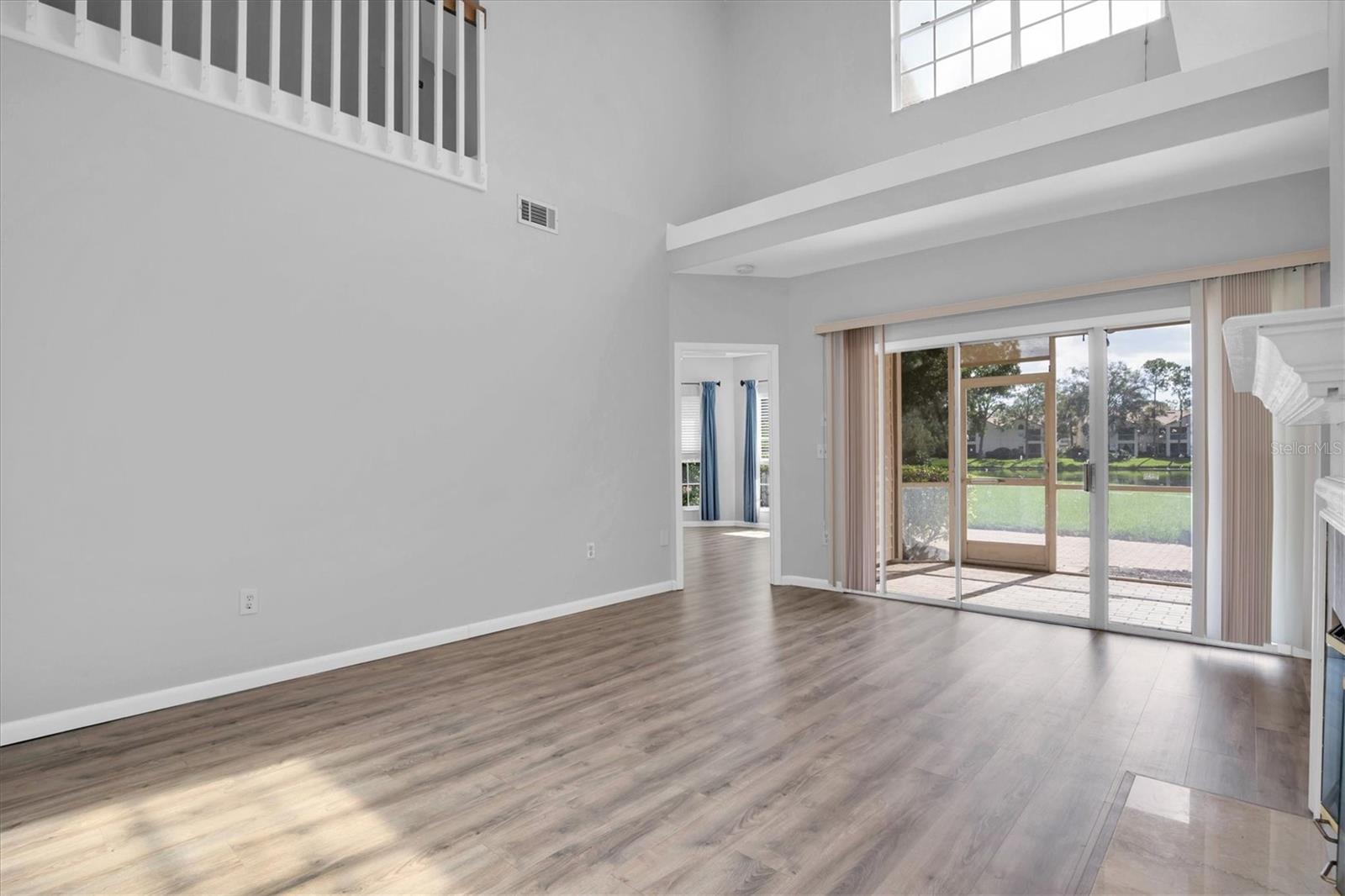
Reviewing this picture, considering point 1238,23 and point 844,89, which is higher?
point 844,89

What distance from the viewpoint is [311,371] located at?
12.9ft

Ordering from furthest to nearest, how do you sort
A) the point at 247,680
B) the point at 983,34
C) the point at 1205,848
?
the point at 983,34, the point at 247,680, the point at 1205,848

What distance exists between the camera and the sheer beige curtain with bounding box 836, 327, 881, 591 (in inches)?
232

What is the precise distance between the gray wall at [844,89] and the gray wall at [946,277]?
3.26ft

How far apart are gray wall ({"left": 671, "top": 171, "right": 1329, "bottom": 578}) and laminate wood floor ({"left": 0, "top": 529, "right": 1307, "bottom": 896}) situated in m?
2.28

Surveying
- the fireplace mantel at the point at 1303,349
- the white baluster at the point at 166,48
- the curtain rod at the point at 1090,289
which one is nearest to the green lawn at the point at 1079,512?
the curtain rod at the point at 1090,289

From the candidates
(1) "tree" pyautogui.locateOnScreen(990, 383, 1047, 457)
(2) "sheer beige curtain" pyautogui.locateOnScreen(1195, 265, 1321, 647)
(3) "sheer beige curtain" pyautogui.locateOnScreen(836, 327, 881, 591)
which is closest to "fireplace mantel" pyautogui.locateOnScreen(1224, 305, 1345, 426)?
(2) "sheer beige curtain" pyautogui.locateOnScreen(1195, 265, 1321, 647)

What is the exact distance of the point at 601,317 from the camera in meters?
5.62

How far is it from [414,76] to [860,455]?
4.33m

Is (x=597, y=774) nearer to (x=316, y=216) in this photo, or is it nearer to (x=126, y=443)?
(x=126, y=443)

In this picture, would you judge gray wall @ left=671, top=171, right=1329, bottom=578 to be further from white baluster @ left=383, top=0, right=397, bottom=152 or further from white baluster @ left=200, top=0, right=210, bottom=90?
white baluster @ left=200, top=0, right=210, bottom=90

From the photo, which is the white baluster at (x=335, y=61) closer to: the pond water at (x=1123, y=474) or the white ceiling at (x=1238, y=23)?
the white ceiling at (x=1238, y=23)

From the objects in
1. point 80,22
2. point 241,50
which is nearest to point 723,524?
point 241,50

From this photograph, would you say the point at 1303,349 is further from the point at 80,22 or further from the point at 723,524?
the point at 723,524
